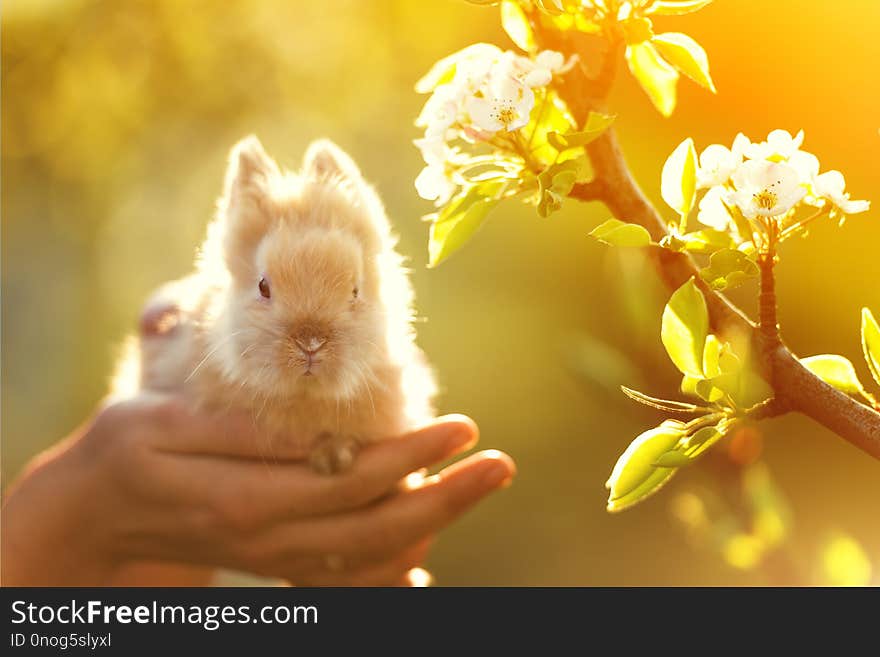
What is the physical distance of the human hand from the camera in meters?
1.25

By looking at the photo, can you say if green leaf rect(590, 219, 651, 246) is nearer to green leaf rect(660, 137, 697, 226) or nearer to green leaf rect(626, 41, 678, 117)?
green leaf rect(660, 137, 697, 226)

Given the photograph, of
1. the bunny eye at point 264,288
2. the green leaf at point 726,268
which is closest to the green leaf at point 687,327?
the green leaf at point 726,268

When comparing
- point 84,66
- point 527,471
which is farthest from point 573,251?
point 84,66

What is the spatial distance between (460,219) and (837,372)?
14.6 inches

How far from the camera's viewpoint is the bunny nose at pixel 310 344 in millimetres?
1117

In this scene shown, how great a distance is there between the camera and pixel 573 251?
2461 mm

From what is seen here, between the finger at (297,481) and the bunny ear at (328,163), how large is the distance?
18.5 inches

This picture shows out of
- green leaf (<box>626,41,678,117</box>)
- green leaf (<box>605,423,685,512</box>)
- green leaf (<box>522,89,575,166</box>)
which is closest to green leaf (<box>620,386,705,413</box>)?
green leaf (<box>605,423,685,512</box>)

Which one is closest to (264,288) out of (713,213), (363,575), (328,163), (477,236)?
(328,163)

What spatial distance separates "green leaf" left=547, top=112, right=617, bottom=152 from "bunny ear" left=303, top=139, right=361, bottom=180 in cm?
73
